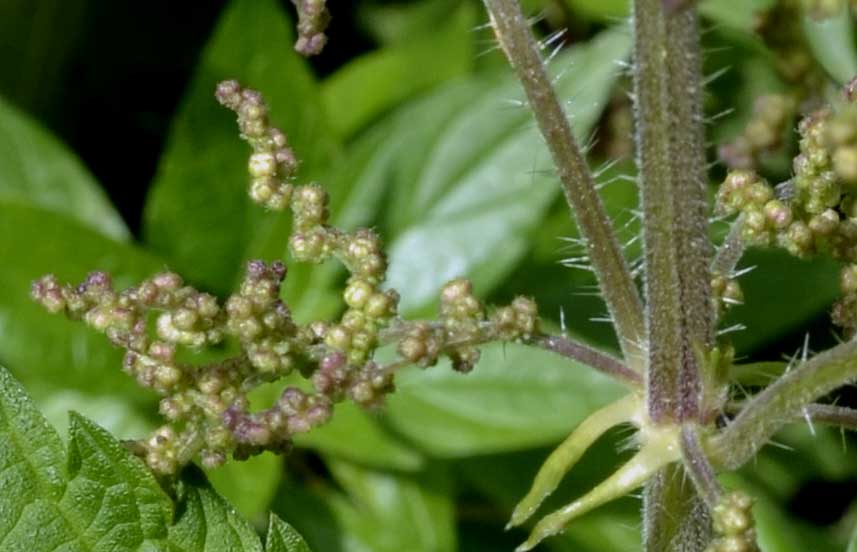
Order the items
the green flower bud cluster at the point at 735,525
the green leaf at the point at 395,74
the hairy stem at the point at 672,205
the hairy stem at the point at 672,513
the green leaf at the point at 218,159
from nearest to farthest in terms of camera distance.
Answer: the green flower bud cluster at the point at 735,525, the hairy stem at the point at 672,205, the hairy stem at the point at 672,513, the green leaf at the point at 218,159, the green leaf at the point at 395,74

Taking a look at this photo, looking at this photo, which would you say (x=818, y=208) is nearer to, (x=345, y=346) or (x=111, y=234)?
(x=345, y=346)

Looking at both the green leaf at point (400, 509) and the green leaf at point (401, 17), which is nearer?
the green leaf at point (400, 509)

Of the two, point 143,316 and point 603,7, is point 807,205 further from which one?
point 603,7

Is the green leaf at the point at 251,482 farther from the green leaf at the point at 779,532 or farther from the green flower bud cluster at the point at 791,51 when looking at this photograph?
the green flower bud cluster at the point at 791,51

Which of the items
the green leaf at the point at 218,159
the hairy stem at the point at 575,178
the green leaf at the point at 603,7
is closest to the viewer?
the hairy stem at the point at 575,178

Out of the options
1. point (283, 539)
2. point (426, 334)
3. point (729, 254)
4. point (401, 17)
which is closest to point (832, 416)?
point (729, 254)

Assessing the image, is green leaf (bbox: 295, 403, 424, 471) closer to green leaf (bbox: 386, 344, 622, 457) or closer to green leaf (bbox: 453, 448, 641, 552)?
green leaf (bbox: 386, 344, 622, 457)

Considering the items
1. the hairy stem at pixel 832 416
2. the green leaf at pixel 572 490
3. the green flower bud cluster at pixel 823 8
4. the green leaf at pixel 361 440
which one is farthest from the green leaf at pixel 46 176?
the green flower bud cluster at pixel 823 8
